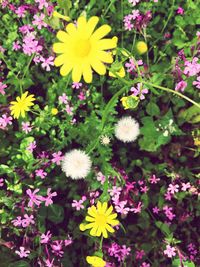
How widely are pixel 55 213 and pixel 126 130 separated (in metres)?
0.53

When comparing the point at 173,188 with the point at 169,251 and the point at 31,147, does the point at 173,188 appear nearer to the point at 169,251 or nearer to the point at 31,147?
the point at 169,251

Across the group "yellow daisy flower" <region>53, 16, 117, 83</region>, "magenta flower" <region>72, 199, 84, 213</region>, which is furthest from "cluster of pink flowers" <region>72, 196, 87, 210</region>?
"yellow daisy flower" <region>53, 16, 117, 83</region>

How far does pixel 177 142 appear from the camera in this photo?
2131 millimetres

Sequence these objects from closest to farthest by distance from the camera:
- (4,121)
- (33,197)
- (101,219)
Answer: (101,219) → (33,197) → (4,121)

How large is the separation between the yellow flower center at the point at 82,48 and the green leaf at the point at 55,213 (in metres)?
0.95

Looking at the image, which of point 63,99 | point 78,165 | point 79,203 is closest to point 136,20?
point 63,99

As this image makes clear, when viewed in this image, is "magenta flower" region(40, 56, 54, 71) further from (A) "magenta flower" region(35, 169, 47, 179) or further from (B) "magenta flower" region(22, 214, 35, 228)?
(B) "magenta flower" region(22, 214, 35, 228)

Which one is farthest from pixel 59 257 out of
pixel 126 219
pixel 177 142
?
pixel 177 142

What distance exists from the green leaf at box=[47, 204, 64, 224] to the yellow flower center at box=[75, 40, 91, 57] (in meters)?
0.95

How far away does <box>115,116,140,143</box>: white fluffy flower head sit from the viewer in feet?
6.11

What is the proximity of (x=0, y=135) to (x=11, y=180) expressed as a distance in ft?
0.75

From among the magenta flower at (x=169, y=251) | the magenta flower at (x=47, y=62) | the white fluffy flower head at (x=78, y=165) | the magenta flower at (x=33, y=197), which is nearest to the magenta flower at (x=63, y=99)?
the magenta flower at (x=47, y=62)

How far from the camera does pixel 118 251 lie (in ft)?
6.10

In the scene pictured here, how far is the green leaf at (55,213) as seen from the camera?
1.97m
